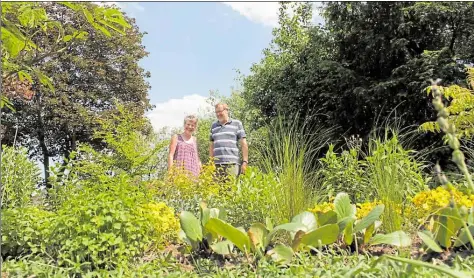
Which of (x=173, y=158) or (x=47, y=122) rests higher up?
(x=47, y=122)

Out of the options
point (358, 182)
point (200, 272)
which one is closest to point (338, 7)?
point (358, 182)

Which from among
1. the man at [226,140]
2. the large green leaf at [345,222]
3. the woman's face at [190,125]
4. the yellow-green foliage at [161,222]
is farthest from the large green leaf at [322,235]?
the woman's face at [190,125]

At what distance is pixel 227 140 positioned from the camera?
496cm

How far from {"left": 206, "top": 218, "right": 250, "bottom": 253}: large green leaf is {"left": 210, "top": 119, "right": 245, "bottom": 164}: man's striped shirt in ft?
7.78

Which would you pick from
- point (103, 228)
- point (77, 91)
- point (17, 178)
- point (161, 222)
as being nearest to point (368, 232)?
point (161, 222)

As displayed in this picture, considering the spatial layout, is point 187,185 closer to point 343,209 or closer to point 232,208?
point 232,208

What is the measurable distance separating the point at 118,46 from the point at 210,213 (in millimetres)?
15687

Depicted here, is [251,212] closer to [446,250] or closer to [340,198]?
[340,198]

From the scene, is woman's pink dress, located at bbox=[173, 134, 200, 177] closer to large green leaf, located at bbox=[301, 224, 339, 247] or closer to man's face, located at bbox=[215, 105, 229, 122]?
man's face, located at bbox=[215, 105, 229, 122]

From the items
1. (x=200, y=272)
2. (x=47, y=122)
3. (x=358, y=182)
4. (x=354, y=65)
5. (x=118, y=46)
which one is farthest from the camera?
(x=118, y=46)

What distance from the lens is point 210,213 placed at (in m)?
3.02

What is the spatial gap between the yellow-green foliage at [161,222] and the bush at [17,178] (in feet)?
3.53

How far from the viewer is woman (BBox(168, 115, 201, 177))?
5.01 m

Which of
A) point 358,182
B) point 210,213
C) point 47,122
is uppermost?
point 47,122
